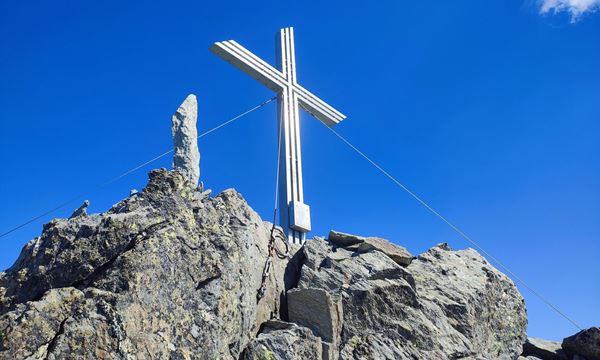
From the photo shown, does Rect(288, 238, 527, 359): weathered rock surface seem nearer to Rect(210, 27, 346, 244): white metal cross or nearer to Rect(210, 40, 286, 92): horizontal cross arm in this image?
Rect(210, 27, 346, 244): white metal cross

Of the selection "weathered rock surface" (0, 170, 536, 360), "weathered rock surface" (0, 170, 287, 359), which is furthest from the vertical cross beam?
"weathered rock surface" (0, 170, 287, 359)

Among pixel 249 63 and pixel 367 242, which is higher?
pixel 249 63

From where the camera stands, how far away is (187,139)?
1309 cm

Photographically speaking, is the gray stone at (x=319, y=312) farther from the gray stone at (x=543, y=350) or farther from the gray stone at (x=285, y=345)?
the gray stone at (x=543, y=350)

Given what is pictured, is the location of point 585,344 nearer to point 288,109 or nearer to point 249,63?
point 288,109

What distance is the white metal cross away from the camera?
1483cm

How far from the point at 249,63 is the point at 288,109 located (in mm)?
1856

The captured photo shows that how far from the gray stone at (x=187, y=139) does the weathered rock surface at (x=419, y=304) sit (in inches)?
129

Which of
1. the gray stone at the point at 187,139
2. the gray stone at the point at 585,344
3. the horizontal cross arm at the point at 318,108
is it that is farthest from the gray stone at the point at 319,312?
the horizontal cross arm at the point at 318,108

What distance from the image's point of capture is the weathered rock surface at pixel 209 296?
7285 mm

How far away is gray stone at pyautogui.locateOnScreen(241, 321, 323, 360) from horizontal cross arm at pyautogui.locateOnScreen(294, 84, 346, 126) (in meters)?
9.84

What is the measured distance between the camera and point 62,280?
8266mm

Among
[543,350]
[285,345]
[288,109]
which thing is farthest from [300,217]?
[543,350]

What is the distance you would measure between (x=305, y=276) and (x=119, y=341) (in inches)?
193
